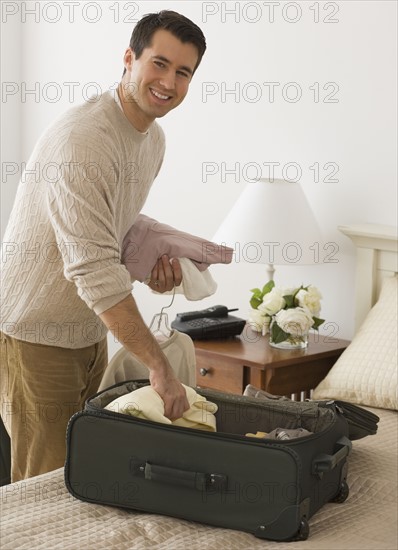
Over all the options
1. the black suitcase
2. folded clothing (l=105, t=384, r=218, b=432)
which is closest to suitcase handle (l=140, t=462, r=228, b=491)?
the black suitcase

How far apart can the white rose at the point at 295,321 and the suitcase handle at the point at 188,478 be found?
1172 millimetres

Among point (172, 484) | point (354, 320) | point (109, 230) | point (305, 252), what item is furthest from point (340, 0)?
point (172, 484)

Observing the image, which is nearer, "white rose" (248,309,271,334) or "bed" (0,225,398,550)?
"bed" (0,225,398,550)

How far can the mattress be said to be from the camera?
1.60 m

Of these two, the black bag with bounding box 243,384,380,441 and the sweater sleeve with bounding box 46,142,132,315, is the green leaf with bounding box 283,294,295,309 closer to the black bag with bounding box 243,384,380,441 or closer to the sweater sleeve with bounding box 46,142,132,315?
the black bag with bounding box 243,384,380,441

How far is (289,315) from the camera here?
→ 2.81 m

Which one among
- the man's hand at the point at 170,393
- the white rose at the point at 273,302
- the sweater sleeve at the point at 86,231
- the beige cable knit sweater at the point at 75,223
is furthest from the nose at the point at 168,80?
the white rose at the point at 273,302

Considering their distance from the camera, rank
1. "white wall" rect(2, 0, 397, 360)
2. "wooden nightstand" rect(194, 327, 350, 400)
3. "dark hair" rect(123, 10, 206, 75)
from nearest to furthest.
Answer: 1. "dark hair" rect(123, 10, 206, 75)
2. "wooden nightstand" rect(194, 327, 350, 400)
3. "white wall" rect(2, 0, 397, 360)

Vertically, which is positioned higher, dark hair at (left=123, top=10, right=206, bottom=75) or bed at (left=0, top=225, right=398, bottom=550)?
dark hair at (left=123, top=10, right=206, bottom=75)

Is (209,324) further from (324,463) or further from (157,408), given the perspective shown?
(324,463)

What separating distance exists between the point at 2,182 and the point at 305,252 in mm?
1780

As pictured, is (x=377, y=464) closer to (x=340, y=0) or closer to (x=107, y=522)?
(x=107, y=522)

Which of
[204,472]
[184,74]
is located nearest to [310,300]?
[184,74]

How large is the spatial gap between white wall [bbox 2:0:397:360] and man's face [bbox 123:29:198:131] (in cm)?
111
